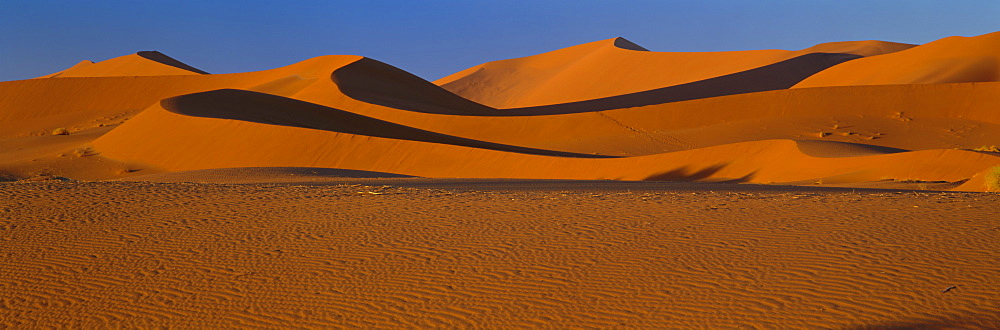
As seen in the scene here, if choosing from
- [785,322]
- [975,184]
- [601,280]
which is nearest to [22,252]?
[601,280]

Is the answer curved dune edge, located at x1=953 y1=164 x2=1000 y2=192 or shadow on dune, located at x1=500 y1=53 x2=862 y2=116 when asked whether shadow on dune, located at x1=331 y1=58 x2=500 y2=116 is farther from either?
curved dune edge, located at x1=953 y1=164 x2=1000 y2=192

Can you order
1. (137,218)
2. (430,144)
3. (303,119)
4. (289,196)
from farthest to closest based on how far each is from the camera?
1. (303,119)
2. (430,144)
3. (289,196)
4. (137,218)

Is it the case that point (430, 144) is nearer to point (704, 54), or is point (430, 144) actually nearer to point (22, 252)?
point (22, 252)

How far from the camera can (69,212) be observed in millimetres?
7961

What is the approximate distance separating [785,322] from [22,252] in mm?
5931

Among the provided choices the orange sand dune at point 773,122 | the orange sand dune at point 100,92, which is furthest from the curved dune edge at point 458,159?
the orange sand dune at point 100,92

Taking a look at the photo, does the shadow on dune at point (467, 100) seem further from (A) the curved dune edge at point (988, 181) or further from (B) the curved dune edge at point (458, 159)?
(A) the curved dune edge at point (988, 181)

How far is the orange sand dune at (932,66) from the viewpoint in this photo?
47.8 metres

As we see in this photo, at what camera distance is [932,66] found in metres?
50.1

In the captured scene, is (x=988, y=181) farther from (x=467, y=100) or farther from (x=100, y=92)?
(x=100, y=92)

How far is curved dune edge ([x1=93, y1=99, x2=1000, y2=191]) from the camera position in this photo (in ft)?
58.2

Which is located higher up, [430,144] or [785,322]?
[430,144]

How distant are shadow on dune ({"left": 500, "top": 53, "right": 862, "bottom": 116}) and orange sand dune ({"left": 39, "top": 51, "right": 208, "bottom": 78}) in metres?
31.6

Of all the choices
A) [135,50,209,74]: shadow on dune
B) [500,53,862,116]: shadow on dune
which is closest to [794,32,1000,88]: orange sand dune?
[500,53,862,116]: shadow on dune
